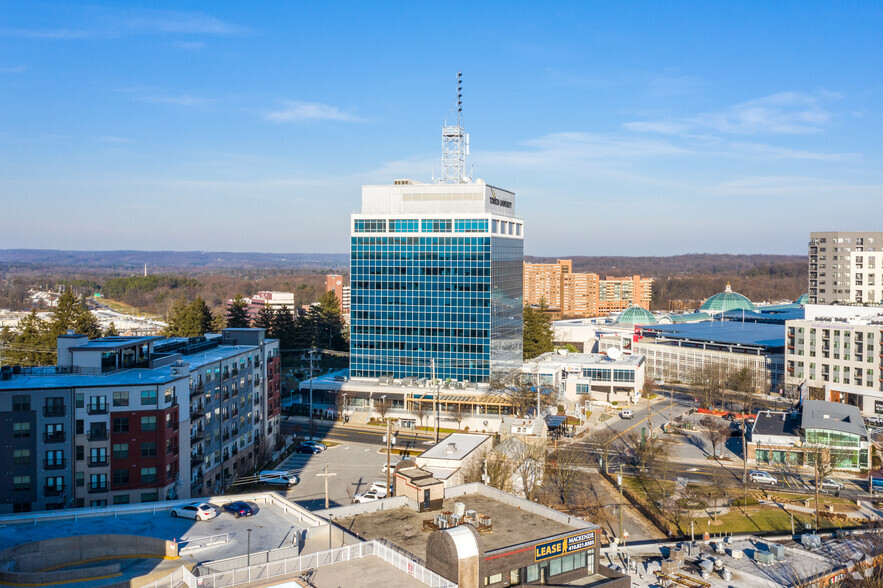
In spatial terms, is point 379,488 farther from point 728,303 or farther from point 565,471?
point 728,303

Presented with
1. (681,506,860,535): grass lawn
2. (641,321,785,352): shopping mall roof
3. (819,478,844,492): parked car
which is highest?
(641,321,785,352): shopping mall roof

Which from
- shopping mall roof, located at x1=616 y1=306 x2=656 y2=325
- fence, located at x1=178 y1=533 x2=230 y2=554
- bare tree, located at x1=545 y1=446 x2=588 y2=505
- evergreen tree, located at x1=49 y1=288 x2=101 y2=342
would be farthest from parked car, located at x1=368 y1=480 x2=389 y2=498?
shopping mall roof, located at x1=616 y1=306 x2=656 y2=325

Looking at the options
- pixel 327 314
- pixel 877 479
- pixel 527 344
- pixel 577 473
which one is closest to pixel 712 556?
pixel 577 473

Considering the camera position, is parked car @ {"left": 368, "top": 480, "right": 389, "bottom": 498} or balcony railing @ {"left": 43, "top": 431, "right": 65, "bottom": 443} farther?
parked car @ {"left": 368, "top": 480, "right": 389, "bottom": 498}

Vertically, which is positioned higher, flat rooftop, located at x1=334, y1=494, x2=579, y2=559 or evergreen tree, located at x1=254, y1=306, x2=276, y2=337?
evergreen tree, located at x1=254, y1=306, x2=276, y2=337

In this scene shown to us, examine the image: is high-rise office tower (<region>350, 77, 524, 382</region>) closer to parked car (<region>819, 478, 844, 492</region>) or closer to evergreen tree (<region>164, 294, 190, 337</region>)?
evergreen tree (<region>164, 294, 190, 337</region>)

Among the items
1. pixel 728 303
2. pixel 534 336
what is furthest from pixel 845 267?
pixel 534 336

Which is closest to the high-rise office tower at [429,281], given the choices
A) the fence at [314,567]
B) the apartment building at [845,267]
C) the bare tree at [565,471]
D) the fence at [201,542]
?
the bare tree at [565,471]
